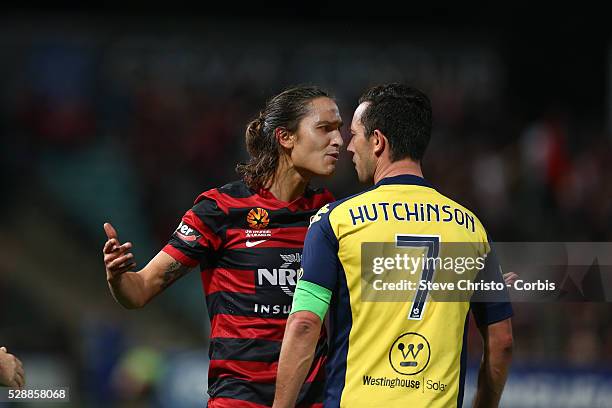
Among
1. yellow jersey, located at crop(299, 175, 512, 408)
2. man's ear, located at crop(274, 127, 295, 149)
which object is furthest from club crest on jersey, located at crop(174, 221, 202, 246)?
yellow jersey, located at crop(299, 175, 512, 408)

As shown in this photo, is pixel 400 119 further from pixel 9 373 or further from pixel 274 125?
pixel 9 373

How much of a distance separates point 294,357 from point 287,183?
1.19m

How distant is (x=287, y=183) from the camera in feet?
15.6

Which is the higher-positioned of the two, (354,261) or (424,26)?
(424,26)

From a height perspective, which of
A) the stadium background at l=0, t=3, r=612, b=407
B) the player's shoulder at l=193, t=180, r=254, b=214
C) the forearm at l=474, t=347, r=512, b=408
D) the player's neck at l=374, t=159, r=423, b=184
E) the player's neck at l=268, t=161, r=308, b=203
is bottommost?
the forearm at l=474, t=347, r=512, b=408

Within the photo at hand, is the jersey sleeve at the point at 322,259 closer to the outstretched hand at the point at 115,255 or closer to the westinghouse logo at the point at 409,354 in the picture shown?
the westinghouse logo at the point at 409,354

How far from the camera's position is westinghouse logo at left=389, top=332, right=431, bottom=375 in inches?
146

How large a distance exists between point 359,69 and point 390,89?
37.1 feet

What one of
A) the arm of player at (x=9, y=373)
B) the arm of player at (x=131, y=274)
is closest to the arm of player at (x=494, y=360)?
the arm of player at (x=131, y=274)

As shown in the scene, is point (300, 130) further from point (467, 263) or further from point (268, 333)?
point (467, 263)

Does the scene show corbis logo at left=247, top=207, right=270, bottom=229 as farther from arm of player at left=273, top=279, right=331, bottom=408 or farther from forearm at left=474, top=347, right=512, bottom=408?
forearm at left=474, top=347, right=512, bottom=408

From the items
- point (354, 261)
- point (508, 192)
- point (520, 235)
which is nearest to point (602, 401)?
point (520, 235)

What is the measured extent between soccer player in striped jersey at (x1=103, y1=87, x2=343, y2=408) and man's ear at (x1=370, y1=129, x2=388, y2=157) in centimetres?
69

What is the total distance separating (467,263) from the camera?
383 centimetres
